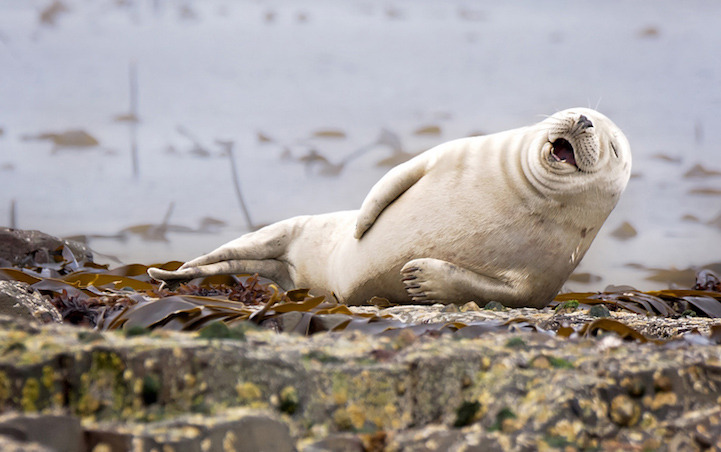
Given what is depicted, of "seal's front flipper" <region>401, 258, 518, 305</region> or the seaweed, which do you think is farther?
"seal's front flipper" <region>401, 258, 518, 305</region>

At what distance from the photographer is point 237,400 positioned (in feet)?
3.64

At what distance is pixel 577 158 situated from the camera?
3195 mm

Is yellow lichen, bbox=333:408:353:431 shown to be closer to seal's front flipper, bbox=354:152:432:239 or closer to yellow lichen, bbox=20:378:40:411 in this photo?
yellow lichen, bbox=20:378:40:411

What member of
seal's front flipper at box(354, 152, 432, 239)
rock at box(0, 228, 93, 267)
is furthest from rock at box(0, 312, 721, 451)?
rock at box(0, 228, 93, 267)

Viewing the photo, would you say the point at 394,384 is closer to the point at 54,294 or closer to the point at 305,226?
the point at 54,294

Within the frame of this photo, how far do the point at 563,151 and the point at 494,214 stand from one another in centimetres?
46

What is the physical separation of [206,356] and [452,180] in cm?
249

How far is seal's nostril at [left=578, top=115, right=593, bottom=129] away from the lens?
121 inches

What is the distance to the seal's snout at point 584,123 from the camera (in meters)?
3.08

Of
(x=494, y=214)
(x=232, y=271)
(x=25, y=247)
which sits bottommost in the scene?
(x=25, y=247)

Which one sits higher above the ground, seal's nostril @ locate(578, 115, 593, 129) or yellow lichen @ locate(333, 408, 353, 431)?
seal's nostril @ locate(578, 115, 593, 129)

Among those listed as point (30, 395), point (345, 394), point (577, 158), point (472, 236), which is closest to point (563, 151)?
point (577, 158)

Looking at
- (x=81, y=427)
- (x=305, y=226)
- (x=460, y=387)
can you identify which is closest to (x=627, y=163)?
(x=305, y=226)

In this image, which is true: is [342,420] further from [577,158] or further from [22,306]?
[577,158]
